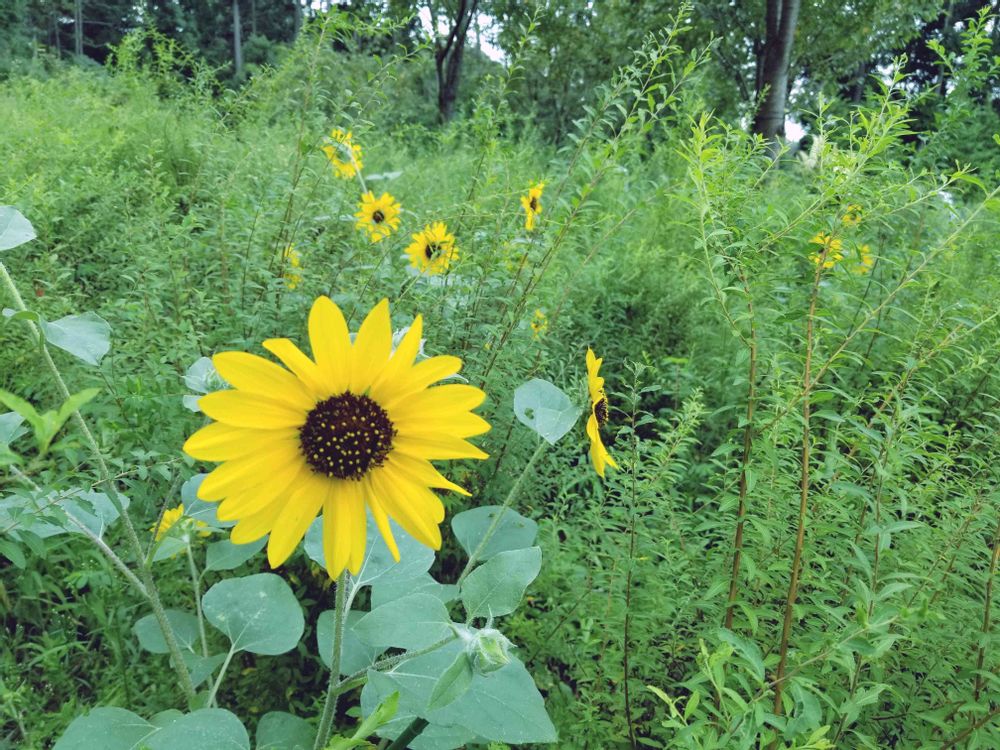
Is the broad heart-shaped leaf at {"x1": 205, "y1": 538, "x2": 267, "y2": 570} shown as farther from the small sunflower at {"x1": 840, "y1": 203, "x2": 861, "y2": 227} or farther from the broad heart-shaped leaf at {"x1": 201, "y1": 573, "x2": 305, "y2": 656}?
the small sunflower at {"x1": 840, "y1": 203, "x2": 861, "y2": 227}

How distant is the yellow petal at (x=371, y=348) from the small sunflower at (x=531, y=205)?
48.5 inches

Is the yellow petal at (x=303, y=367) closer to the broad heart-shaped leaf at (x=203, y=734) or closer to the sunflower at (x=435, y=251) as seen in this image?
the broad heart-shaped leaf at (x=203, y=734)

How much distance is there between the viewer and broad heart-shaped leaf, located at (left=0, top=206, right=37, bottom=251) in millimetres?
807

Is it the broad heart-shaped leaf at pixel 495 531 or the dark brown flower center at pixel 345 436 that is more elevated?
the dark brown flower center at pixel 345 436

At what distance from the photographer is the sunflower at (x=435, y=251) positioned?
6.06 feet

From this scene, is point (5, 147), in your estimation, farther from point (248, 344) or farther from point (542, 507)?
point (542, 507)

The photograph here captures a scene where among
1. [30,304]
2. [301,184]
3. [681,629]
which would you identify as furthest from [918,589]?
[301,184]

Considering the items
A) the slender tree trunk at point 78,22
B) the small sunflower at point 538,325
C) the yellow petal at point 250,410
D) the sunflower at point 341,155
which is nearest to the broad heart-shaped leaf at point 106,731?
the yellow petal at point 250,410

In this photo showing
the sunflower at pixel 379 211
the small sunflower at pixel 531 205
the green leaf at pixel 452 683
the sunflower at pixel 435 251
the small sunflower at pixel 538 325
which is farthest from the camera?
the sunflower at pixel 379 211

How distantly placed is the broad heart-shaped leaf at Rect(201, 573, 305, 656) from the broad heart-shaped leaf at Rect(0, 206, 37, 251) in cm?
57

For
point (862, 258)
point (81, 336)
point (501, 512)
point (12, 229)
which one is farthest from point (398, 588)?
point (862, 258)

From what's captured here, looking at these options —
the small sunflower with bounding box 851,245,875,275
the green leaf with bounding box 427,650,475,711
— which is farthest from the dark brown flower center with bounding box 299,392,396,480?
the small sunflower with bounding box 851,245,875,275

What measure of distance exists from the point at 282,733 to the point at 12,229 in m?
0.78

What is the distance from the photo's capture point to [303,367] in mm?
732
